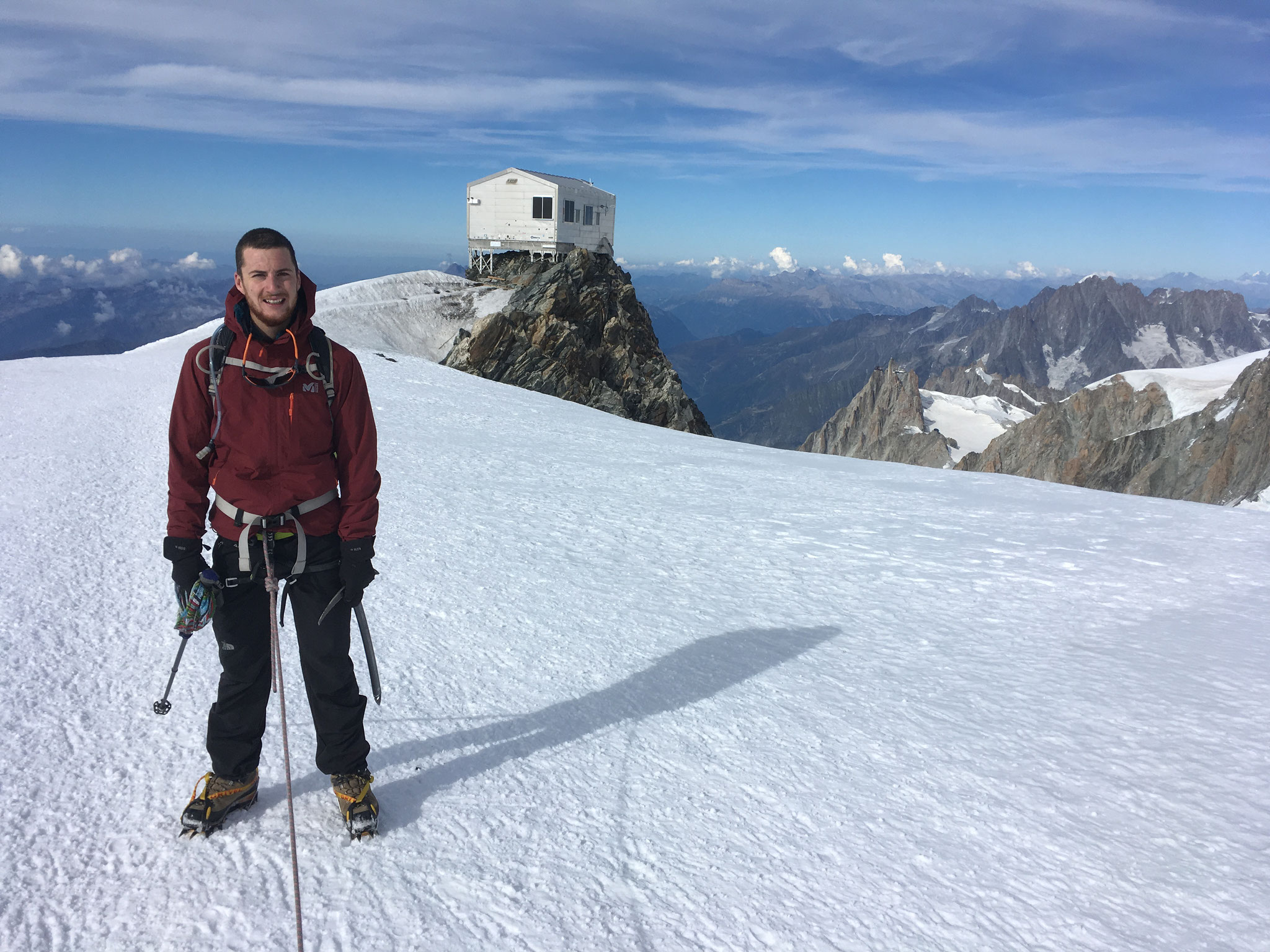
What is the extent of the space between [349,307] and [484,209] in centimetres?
1481

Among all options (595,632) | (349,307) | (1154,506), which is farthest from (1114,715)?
(349,307)

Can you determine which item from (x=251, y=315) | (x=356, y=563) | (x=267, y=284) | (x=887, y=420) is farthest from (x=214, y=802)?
(x=887, y=420)

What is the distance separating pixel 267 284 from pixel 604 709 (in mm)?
3228

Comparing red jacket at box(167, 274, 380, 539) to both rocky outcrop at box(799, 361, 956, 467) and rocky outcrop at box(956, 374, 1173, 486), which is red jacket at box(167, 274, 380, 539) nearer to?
rocky outcrop at box(956, 374, 1173, 486)

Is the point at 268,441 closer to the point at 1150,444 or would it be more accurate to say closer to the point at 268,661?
the point at 268,661

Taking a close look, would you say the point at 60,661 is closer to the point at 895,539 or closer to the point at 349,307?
the point at 895,539

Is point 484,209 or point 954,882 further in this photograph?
point 484,209

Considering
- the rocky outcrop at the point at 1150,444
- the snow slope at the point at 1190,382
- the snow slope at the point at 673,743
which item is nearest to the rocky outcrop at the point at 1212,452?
the rocky outcrop at the point at 1150,444

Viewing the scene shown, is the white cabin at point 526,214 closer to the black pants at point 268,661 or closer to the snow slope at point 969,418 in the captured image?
the black pants at point 268,661

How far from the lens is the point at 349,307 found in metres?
33.3

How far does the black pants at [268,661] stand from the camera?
3451 mm

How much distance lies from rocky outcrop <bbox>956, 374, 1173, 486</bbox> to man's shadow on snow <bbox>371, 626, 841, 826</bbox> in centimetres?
9566

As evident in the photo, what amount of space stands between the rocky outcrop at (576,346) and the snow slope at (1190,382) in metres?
81.4

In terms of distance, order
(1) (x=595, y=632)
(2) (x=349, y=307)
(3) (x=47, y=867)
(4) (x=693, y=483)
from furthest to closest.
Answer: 1. (2) (x=349, y=307)
2. (4) (x=693, y=483)
3. (1) (x=595, y=632)
4. (3) (x=47, y=867)
